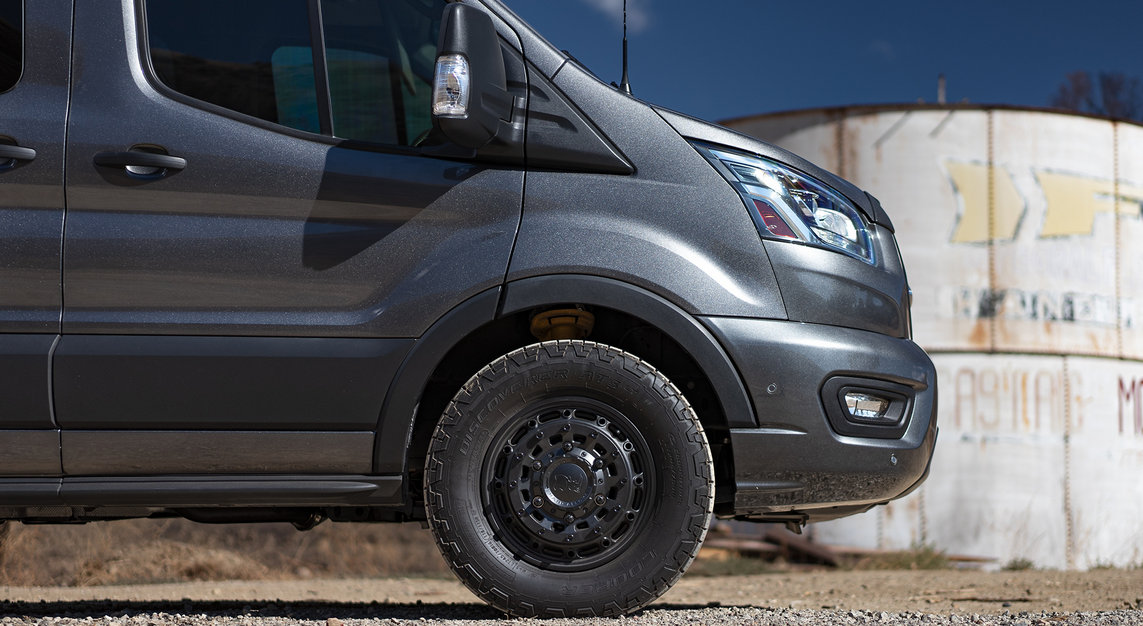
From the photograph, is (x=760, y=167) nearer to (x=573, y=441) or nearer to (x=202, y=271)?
(x=573, y=441)

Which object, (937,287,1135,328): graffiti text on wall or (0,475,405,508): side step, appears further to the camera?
(937,287,1135,328): graffiti text on wall

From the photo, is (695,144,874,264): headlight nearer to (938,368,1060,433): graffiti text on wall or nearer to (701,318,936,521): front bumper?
(701,318,936,521): front bumper

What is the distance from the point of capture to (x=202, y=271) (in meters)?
2.50

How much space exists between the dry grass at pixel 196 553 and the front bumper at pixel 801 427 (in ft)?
17.2

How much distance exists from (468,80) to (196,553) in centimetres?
747

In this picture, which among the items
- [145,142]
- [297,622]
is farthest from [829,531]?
[145,142]

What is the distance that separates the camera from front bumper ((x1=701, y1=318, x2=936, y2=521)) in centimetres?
253

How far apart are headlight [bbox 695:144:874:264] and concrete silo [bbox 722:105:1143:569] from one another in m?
7.03

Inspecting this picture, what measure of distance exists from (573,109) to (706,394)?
0.97 m

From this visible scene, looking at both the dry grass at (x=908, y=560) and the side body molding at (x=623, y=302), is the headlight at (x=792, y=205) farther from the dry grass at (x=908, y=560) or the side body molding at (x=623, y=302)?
the dry grass at (x=908, y=560)

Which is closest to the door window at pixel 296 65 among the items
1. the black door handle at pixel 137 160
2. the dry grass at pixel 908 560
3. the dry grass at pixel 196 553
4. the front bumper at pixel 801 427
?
the black door handle at pixel 137 160

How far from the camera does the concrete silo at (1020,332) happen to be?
30.2 feet

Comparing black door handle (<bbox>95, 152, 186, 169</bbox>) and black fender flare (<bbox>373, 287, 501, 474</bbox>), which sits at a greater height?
black door handle (<bbox>95, 152, 186, 169</bbox>)

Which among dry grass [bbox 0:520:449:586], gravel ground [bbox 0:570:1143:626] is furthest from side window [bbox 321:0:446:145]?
dry grass [bbox 0:520:449:586]
